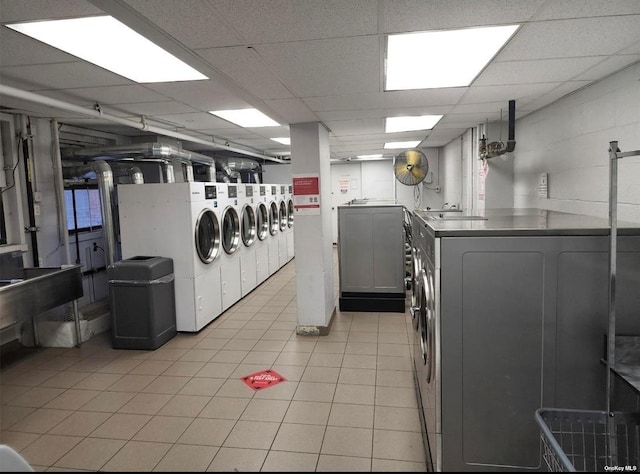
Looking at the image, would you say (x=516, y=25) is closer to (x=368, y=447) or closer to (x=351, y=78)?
(x=351, y=78)

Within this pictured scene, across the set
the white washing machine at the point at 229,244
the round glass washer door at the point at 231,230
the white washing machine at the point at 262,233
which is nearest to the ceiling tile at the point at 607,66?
the white washing machine at the point at 229,244

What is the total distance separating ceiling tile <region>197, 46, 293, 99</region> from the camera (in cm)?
237

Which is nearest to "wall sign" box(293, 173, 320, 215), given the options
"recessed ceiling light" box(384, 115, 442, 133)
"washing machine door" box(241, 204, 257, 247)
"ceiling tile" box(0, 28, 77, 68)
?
"recessed ceiling light" box(384, 115, 442, 133)

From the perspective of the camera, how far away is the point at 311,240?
4.72m

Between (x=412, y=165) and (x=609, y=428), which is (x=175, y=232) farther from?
(x=609, y=428)

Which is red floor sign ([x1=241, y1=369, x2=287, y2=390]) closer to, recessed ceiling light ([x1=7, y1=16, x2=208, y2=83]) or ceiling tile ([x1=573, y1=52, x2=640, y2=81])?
recessed ceiling light ([x1=7, y1=16, x2=208, y2=83])

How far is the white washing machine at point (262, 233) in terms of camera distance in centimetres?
721

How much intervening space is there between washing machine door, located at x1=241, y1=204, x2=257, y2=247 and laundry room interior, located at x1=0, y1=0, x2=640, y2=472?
0.22 metres

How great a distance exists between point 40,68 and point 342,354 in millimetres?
3584

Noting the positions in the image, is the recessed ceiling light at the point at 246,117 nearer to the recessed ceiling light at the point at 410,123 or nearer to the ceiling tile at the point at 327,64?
the ceiling tile at the point at 327,64

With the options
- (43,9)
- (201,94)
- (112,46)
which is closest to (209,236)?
(201,94)

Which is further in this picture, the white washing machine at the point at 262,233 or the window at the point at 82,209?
the white washing machine at the point at 262,233

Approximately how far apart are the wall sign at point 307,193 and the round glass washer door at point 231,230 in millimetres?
1517

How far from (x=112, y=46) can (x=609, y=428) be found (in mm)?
3182
